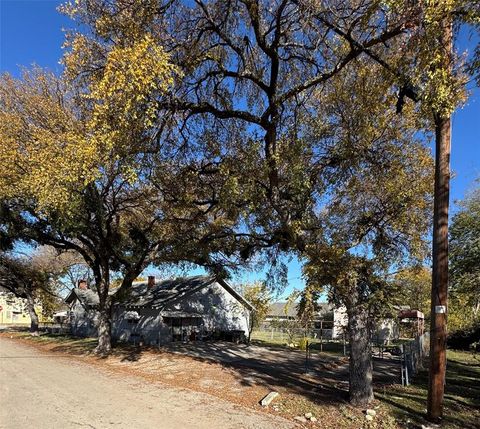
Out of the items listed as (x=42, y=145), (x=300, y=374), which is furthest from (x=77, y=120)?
(x=300, y=374)

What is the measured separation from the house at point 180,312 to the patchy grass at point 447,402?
750 inches

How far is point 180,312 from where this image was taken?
32625 mm

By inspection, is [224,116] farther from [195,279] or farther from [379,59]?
[195,279]

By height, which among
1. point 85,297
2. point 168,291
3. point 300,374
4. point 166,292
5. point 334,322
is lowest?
Result: point 300,374

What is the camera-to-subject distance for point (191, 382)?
14648 mm

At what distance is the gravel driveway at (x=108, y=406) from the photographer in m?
9.07

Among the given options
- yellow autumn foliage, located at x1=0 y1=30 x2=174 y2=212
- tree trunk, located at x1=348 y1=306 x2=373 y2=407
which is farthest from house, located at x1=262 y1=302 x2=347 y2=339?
yellow autumn foliage, located at x1=0 y1=30 x2=174 y2=212

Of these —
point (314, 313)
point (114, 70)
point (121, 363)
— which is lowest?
point (121, 363)

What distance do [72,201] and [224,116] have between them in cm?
511

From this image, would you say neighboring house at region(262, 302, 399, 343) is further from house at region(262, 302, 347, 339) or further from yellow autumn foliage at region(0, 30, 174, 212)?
yellow autumn foliage at region(0, 30, 174, 212)

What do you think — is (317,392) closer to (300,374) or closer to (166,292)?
(300,374)

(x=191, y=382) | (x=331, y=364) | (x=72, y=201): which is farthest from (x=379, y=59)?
(x=331, y=364)

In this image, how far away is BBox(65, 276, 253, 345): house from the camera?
3216 centimetres

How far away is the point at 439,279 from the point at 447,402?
438 centimetres
